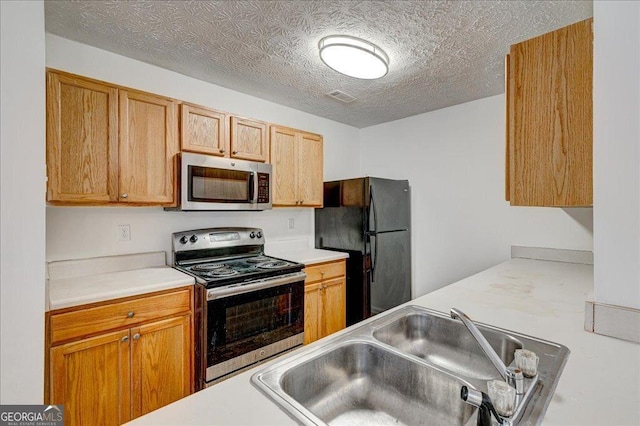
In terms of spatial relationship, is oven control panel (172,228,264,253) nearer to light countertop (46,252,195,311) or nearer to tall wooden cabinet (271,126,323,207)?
light countertop (46,252,195,311)

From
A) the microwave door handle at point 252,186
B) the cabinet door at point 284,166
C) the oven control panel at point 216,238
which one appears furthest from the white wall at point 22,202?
the cabinet door at point 284,166

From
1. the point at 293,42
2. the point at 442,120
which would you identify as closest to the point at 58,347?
the point at 293,42

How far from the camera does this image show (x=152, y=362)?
1773 mm

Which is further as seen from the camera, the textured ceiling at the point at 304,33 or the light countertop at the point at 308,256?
the light countertop at the point at 308,256

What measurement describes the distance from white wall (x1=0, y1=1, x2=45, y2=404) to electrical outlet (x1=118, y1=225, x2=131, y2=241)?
36.1 inches

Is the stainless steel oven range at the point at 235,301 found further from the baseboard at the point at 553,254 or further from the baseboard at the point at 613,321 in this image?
the baseboard at the point at 553,254

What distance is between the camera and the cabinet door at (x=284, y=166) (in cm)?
274

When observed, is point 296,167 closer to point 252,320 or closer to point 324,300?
point 324,300

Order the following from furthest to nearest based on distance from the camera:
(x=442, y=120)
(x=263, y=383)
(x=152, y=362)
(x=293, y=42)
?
(x=442, y=120)
(x=293, y=42)
(x=152, y=362)
(x=263, y=383)

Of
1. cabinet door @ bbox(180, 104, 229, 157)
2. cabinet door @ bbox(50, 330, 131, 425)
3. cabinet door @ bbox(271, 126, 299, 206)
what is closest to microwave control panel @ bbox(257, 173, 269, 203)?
cabinet door @ bbox(271, 126, 299, 206)

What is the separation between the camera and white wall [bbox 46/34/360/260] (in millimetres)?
1944

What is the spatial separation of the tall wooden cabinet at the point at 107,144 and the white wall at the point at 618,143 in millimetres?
2294

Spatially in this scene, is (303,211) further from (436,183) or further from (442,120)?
Result: (442,120)

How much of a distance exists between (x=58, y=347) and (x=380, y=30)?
2.42m
